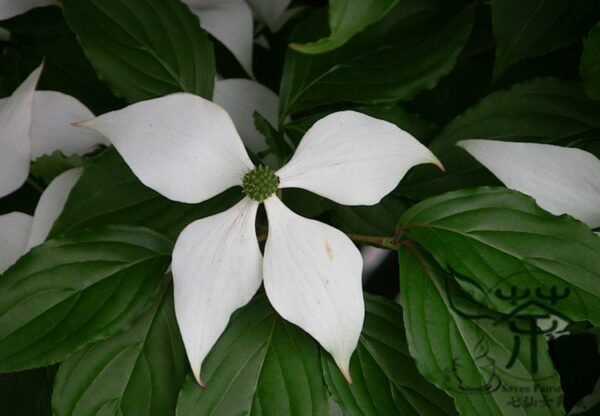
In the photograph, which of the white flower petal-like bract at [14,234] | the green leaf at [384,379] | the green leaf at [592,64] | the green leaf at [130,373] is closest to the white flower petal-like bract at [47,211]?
the white flower petal-like bract at [14,234]

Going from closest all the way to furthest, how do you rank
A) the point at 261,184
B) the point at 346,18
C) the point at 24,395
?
the point at 346,18 < the point at 261,184 < the point at 24,395

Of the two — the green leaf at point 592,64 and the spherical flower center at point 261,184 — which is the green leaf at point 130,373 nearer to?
the spherical flower center at point 261,184

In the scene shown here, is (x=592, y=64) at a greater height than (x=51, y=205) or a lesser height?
greater

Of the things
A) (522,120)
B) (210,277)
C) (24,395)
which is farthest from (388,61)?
(24,395)

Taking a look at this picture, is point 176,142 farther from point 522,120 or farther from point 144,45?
point 522,120

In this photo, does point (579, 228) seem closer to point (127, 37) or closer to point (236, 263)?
point (236, 263)

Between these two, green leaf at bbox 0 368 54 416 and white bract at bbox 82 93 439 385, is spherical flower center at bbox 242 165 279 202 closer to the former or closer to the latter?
white bract at bbox 82 93 439 385
